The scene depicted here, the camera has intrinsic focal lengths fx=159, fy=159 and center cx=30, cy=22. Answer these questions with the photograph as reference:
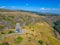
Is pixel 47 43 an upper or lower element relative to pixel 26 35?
lower

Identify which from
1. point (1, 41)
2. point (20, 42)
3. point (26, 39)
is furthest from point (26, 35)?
point (1, 41)

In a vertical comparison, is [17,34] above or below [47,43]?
above

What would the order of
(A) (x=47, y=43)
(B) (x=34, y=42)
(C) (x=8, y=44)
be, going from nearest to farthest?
(C) (x=8, y=44), (B) (x=34, y=42), (A) (x=47, y=43)

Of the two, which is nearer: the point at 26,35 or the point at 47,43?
the point at 26,35

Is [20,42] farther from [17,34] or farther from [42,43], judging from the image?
[42,43]

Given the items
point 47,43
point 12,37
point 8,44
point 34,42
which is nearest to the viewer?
point 8,44

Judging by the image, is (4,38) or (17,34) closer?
(4,38)

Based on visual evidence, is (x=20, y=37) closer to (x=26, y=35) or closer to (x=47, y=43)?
(x=26, y=35)

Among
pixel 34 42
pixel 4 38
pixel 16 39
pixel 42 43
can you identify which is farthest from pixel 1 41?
pixel 42 43
